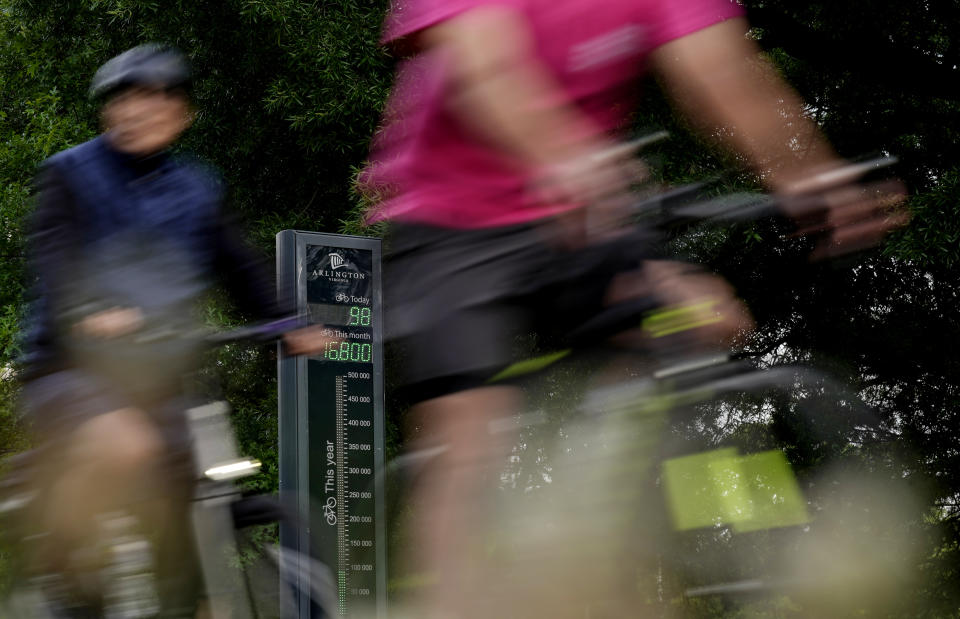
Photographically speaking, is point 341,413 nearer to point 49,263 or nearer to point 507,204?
point 49,263

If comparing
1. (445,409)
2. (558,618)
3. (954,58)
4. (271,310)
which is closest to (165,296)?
(271,310)

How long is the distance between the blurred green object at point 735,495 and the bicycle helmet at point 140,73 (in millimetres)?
1798

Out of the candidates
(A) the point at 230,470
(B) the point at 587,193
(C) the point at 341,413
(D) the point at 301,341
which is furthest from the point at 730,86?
(C) the point at 341,413

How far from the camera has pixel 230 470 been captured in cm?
307

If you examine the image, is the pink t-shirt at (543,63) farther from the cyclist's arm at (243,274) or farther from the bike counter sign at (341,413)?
the bike counter sign at (341,413)

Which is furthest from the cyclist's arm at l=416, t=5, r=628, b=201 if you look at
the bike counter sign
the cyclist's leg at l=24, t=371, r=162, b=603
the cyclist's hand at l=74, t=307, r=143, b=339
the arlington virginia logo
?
the arlington virginia logo

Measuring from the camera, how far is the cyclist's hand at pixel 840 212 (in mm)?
2104

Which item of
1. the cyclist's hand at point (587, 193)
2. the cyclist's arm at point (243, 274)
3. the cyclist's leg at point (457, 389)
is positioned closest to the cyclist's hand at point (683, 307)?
the cyclist's hand at point (587, 193)

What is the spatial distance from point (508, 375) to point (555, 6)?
24.9 inches

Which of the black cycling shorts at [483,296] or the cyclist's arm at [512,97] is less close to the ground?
the cyclist's arm at [512,97]

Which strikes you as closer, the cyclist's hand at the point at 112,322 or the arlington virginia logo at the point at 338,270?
the cyclist's hand at the point at 112,322

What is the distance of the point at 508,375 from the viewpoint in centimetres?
199

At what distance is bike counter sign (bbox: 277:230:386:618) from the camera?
10.7m

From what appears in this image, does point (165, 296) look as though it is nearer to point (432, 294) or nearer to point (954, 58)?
point (432, 294)
